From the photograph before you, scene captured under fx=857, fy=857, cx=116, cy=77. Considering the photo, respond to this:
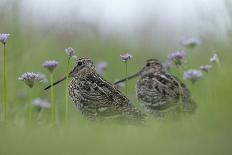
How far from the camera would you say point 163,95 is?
8016 millimetres

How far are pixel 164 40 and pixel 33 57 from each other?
3.24m

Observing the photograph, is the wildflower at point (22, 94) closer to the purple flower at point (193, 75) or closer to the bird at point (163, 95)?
the bird at point (163, 95)

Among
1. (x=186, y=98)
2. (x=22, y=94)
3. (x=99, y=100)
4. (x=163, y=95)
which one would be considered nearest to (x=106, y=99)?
(x=99, y=100)

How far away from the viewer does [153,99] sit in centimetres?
802

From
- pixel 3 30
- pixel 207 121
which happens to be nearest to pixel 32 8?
pixel 3 30

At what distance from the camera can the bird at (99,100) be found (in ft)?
24.5

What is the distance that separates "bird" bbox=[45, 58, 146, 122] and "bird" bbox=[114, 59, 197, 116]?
239mm

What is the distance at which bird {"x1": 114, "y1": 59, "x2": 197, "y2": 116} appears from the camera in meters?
7.77

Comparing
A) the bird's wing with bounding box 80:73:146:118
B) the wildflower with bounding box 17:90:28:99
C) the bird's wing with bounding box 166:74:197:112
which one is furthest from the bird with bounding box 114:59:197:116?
the wildflower with bounding box 17:90:28:99

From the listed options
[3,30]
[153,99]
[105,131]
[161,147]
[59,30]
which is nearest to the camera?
[161,147]

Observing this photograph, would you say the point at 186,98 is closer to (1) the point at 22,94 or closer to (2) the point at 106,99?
(2) the point at 106,99

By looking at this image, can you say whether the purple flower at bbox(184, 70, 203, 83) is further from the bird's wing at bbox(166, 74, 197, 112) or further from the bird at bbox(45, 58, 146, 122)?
the bird at bbox(45, 58, 146, 122)

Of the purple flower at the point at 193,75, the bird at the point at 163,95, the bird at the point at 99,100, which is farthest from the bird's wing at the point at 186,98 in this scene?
the bird at the point at 99,100

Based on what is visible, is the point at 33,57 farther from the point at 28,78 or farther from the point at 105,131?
the point at 105,131
